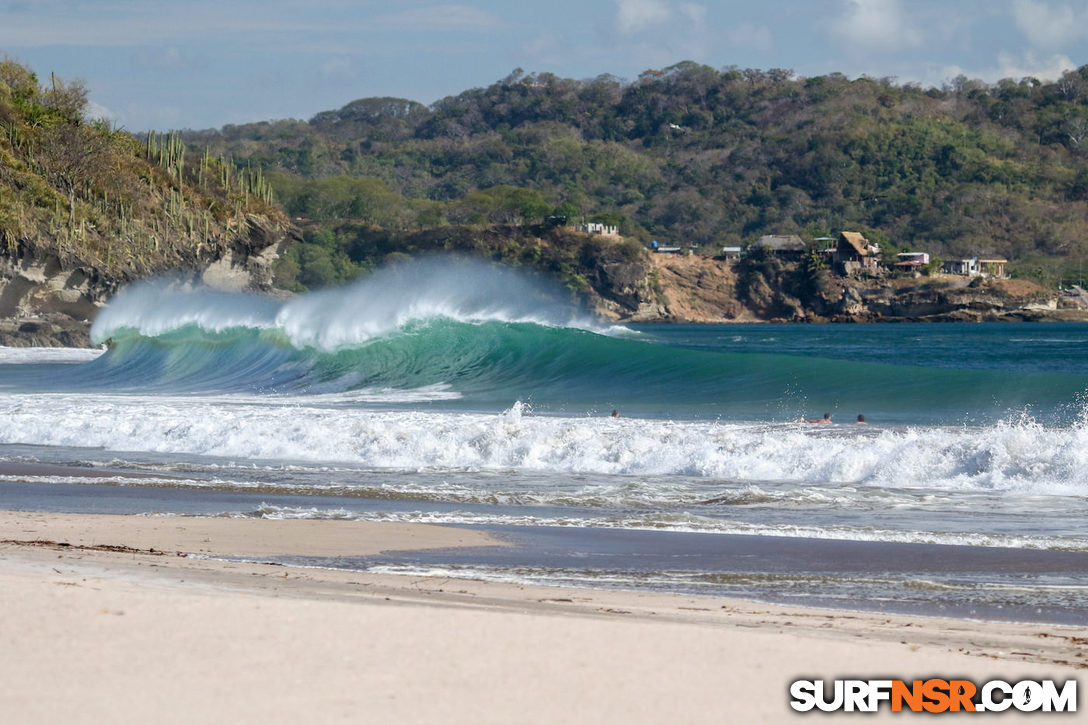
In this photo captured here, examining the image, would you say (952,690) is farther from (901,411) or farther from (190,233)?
(190,233)

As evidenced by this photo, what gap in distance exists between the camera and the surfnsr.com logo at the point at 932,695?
3701 mm

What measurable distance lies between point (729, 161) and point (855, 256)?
54980 millimetres

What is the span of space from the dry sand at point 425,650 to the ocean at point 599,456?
0.95 meters

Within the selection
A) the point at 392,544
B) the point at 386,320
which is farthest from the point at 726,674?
the point at 386,320

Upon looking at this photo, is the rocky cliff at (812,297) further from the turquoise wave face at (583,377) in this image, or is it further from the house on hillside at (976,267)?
the turquoise wave face at (583,377)

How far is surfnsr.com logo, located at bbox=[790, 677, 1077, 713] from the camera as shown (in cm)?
370

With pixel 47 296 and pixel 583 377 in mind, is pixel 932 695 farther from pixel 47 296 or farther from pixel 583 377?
pixel 47 296

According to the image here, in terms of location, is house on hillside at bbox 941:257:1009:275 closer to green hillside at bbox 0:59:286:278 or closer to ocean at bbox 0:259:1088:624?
green hillside at bbox 0:59:286:278

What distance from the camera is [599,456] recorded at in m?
12.0

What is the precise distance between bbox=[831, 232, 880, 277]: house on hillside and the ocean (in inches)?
3238

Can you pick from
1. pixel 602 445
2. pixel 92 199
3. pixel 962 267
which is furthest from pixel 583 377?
pixel 962 267

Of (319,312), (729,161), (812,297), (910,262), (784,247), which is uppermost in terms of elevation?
(729,161)

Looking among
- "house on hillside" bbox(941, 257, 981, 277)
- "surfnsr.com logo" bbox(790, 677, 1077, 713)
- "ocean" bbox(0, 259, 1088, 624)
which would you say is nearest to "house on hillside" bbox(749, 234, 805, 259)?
"house on hillside" bbox(941, 257, 981, 277)

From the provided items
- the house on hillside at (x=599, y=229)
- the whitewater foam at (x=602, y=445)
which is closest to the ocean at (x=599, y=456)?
the whitewater foam at (x=602, y=445)
